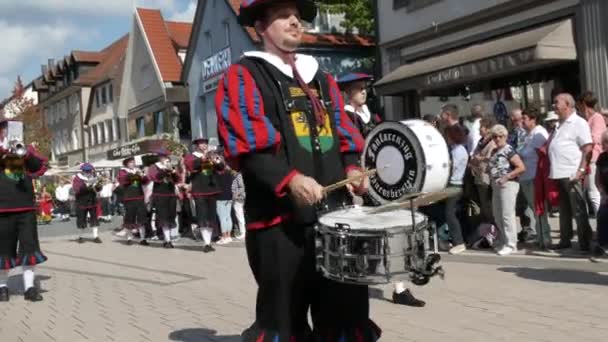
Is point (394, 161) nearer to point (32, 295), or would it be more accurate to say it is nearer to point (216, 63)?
point (32, 295)

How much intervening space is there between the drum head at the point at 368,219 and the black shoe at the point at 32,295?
6089 millimetres

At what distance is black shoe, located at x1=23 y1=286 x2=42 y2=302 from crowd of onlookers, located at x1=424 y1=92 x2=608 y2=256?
4912mm

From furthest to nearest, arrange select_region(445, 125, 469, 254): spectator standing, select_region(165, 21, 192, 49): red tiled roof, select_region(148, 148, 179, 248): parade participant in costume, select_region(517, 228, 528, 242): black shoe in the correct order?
select_region(165, 21, 192, 49): red tiled roof → select_region(148, 148, 179, 248): parade participant in costume → select_region(517, 228, 528, 242): black shoe → select_region(445, 125, 469, 254): spectator standing

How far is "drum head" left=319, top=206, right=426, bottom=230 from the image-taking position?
119 inches

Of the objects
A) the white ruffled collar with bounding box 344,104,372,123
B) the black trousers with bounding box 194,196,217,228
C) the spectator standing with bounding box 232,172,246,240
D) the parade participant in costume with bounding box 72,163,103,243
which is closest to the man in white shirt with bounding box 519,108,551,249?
the white ruffled collar with bounding box 344,104,372,123

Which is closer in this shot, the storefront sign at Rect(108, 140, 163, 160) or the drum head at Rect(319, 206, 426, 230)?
the drum head at Rect(319, 206, 426, 230)

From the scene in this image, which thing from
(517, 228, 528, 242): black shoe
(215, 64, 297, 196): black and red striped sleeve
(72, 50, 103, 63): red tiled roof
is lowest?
(517, 228, 528, 242): black shoe

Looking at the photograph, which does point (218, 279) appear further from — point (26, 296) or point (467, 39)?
point (467, 39)

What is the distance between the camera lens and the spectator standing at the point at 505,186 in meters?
8.95

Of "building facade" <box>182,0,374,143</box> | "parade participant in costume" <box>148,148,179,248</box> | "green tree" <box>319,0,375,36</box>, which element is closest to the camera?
"parade participant in costume" <box>148,148,179,248</box>

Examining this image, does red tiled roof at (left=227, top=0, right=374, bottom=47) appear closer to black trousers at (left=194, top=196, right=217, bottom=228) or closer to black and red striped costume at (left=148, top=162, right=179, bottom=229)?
black and red striped costume at (left=148, top=162, right=179, bottom=229)

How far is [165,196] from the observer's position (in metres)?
14.4

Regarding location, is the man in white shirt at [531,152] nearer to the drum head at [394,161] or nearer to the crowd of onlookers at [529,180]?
the crowd of onlookers at [529,180]

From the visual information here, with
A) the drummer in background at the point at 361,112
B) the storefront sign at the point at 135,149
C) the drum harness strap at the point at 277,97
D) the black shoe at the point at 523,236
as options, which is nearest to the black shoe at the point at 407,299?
the drummer in background at the point at 361,112
